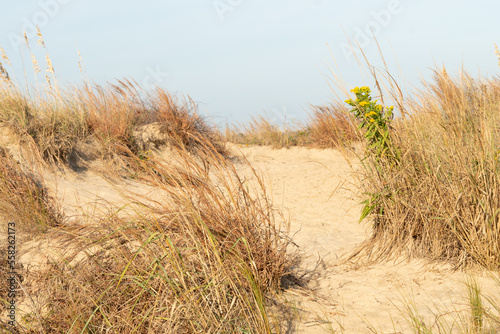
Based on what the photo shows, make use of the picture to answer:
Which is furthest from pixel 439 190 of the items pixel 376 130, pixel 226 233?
pixel 226 233

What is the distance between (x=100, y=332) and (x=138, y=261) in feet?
1.50

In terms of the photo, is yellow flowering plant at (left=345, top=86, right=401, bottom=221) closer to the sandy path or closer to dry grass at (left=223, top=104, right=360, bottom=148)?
the sandy path

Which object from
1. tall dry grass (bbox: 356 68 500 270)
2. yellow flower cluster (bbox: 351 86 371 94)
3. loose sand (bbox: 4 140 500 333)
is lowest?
loose sand (bbox: 4 140 500 333)

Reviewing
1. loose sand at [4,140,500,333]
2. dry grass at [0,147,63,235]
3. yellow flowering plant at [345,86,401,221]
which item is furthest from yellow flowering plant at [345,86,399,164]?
dry grass at [0,147,63,235]

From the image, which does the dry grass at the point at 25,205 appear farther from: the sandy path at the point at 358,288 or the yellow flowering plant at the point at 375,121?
the yellow flowering plant at the point at 375,121

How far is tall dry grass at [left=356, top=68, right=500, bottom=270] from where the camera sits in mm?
2965

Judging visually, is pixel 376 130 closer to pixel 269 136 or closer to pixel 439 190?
pixel 439 190

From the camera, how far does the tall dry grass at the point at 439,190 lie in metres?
2.96

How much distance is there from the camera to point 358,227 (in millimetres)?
4965

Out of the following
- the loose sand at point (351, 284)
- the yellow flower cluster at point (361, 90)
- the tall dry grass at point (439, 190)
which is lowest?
the loose sand at point (351, 284)

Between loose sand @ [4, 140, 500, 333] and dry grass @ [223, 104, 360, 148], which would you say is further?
dry grass @ [223, 104, 360, 148]

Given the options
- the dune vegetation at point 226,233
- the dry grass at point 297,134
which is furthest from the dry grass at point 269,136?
the dune vegetation at point 226,233

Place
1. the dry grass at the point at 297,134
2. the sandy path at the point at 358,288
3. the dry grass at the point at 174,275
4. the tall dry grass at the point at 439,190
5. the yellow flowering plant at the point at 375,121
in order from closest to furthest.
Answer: the dry grass at the point at 174,275 < the sandy path at the point at 358,288 < the tall dry grass at the point at 439,190 < the yellow flowering plant at the point at 375,121 < the dry grass at the point at 297,134

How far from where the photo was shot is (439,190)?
3.09 m
